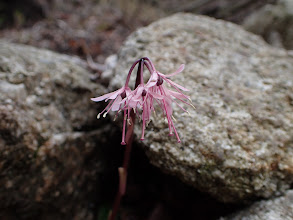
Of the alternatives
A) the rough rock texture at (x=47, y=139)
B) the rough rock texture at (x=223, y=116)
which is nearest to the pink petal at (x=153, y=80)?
the rough rock texture at (x=223, y=116)

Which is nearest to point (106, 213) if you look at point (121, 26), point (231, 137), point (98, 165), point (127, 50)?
point (98, 165)

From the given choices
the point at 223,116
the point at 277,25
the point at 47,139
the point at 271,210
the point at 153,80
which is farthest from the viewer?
the point at 277,25

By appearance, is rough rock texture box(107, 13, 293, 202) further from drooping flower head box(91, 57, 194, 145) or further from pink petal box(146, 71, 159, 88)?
pink petal box(146, 71, 159, 88)

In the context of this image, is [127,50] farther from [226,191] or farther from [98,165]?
[226,191]

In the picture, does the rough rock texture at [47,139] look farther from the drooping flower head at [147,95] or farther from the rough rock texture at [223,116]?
the drooping flower head at [147,95]

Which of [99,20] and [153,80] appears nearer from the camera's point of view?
[153,80]

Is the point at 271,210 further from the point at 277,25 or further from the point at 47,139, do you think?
the point at 277,25

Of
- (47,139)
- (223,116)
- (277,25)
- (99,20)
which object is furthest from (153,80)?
(99,20)
